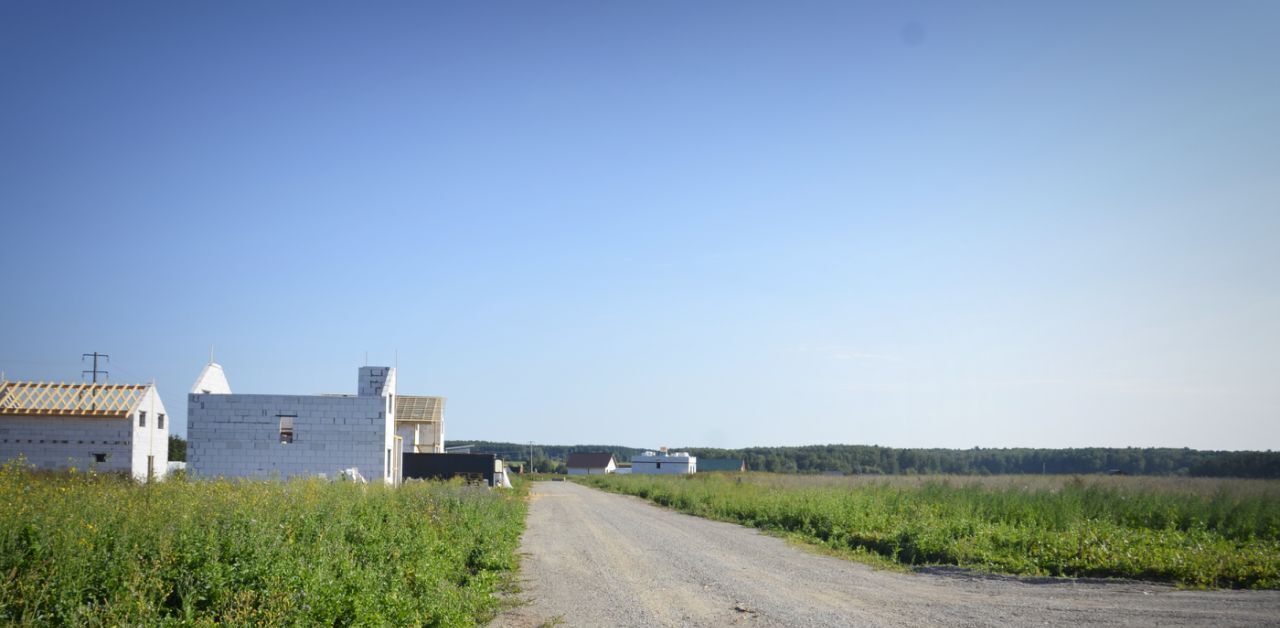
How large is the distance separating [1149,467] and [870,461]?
65323mm

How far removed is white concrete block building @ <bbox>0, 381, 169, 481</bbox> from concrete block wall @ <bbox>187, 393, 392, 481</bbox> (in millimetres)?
2575

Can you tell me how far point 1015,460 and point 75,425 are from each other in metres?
90.3

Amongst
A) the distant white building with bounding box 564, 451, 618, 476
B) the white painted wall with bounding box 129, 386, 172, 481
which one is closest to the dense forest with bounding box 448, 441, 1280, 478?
the distant white building with bounding box 564, 451, 618, 476

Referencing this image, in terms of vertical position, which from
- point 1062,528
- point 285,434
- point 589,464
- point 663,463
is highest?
point 285,434

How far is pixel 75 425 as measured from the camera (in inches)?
1260

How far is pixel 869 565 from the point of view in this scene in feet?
54.3

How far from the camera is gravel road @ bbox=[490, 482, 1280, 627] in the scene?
35.2ft

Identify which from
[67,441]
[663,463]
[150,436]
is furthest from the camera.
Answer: [663,463]

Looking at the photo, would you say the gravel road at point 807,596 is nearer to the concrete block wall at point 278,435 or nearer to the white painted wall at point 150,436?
the concrete block wall at point 278,435

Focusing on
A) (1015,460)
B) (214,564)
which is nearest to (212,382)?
(214,564)

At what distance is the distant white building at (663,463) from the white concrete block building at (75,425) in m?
70.7

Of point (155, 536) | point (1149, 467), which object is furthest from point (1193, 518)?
point (1149, 467)

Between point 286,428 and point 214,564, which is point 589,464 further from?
point 214,564

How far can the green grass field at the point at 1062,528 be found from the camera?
14.6 meters
